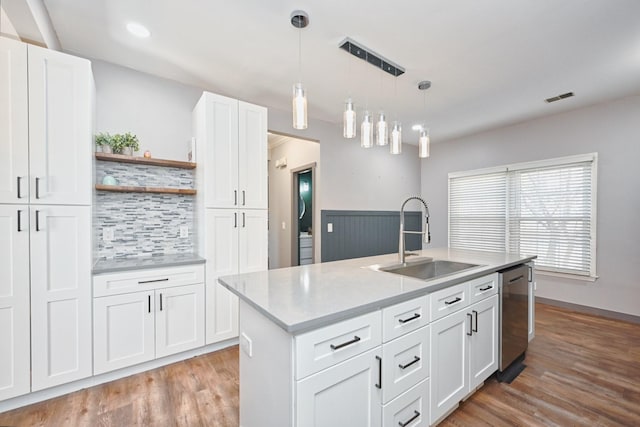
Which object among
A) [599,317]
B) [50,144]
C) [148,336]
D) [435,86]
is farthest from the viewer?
[599,317]

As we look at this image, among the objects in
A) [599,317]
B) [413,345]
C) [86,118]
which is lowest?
[599,317]

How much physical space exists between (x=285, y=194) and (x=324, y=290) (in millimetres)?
3937

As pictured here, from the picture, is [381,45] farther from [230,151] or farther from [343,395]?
[343,395]

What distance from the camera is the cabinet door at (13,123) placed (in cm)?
173

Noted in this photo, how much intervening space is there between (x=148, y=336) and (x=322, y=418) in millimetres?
1782

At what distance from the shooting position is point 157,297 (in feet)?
7.43

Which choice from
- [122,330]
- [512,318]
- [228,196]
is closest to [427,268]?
[512,318]

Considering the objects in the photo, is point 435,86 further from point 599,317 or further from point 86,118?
point 599,317

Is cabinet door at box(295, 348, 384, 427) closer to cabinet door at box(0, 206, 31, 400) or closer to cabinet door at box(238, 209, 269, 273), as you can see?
cabinet door at box(238, 209, 269, 273)

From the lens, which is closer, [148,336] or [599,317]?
[148,336]

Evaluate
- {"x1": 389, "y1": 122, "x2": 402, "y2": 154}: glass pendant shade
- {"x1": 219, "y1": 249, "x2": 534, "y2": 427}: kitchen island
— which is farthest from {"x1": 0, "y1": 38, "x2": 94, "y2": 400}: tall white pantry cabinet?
{"x1": 389, "y1": 122, "x2": 402, "y2": 154}: glass pendant shade

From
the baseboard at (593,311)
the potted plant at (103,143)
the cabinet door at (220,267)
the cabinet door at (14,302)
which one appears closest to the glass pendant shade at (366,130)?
the cabinet door at (220,267)

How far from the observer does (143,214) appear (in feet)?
8.71

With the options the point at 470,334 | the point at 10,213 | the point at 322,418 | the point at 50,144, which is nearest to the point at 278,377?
the point at 322,418
